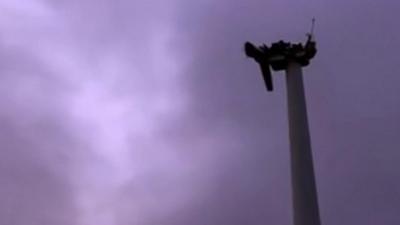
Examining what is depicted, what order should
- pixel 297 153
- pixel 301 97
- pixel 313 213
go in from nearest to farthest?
pixel 313 213, pixel 297 153, pixel 301 97

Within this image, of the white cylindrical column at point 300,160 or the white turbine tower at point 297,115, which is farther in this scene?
the white turbine tower at point 297,115

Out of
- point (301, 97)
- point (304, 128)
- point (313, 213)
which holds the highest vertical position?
point (301, 97)

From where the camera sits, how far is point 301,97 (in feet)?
225

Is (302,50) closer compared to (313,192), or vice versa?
(313,192)

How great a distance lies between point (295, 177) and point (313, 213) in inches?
174

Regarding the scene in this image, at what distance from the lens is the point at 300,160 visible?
6325 cm

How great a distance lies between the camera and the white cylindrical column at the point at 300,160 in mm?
59594

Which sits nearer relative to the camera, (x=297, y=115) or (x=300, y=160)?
(x=300, y=160)

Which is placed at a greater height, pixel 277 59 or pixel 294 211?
pixel 277 59

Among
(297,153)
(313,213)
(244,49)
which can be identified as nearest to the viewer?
(313,213)

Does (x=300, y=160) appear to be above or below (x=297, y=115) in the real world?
below

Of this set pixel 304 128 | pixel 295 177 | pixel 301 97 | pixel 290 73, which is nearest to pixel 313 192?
pixel 295 177

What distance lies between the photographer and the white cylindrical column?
59594mm

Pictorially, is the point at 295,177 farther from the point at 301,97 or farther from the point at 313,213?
the point at 301,97
